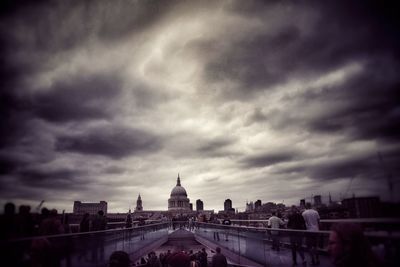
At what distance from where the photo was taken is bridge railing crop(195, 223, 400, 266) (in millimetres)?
4352

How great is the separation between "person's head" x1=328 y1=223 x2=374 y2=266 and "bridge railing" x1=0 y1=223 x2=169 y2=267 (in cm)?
520

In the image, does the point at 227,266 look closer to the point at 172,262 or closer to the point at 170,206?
the point at 172,262

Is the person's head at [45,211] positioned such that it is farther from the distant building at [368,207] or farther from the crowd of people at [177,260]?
the distant building at [368,207]

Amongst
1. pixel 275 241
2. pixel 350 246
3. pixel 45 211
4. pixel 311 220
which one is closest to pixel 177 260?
pixel 275 241

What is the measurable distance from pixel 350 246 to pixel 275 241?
15.0 ft

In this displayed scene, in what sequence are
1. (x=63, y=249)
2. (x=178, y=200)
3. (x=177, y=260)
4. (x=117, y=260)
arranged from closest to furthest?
1. (x=117, y=260)
2. (x=63, y=249)
3. (x=177, y=260)
4. (x=178, y=200)

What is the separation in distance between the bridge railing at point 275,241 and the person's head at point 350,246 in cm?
36

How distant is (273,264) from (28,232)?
6723 millimetres

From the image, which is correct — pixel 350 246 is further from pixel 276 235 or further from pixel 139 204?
pixel 139 204

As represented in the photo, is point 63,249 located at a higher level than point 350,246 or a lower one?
lower

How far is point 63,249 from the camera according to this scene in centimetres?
670

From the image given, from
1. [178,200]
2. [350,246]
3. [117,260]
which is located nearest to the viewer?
[350,246]

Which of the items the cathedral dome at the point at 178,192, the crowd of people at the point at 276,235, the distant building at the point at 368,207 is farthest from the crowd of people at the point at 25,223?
the cathedral dome at the point at 178,192

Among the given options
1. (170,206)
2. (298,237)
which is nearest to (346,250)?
(298,237)
